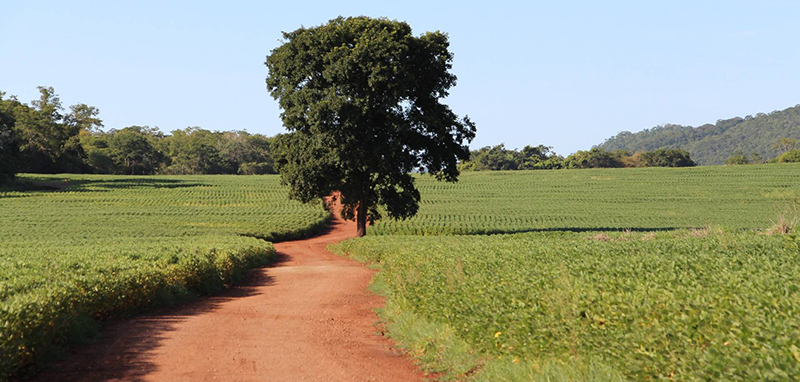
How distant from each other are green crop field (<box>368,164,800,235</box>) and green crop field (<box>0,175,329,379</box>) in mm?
12068

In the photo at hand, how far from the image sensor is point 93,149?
126812mm

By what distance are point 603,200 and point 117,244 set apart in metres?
48.8

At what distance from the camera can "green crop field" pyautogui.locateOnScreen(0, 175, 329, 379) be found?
33.7 feet

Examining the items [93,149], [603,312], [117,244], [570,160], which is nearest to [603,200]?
[117,244]

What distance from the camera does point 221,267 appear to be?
20.2 metres

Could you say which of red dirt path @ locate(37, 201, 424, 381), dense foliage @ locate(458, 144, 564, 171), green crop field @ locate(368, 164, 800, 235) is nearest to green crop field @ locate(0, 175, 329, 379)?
red dirt path @ locate(37, 201, 424, 381)

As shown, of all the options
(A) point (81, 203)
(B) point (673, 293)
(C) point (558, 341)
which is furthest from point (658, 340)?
(A) point (81, 203)

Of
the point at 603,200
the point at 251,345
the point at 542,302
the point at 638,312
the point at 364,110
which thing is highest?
the point at 364,110

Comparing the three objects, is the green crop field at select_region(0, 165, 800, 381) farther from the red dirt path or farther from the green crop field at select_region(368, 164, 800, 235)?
the green crop field at select_region(368, 164, 800, 235)

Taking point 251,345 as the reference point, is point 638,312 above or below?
above

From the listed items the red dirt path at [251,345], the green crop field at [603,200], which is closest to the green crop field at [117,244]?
the red dirt path at [251,345]

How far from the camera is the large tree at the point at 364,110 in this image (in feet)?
114

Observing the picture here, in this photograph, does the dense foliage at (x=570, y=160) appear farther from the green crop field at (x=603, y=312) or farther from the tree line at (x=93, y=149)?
the green crop field at (x=603, y=312)

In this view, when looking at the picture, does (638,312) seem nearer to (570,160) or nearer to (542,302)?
(542,302)
